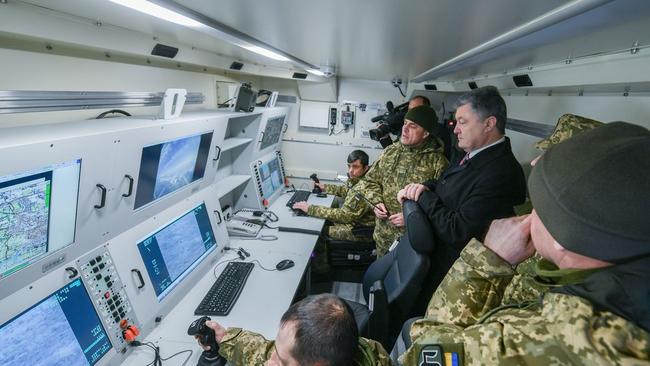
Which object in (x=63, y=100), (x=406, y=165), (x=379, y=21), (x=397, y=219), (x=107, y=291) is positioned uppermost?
(x=379, y=21)

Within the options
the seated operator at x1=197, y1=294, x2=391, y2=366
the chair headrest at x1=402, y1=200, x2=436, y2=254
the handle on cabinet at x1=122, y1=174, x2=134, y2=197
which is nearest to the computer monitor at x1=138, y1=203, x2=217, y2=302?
the handle on cabinet at x1=122, y1=174, x2=134, y2=197

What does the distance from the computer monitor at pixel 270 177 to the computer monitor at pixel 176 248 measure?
117 centimetres

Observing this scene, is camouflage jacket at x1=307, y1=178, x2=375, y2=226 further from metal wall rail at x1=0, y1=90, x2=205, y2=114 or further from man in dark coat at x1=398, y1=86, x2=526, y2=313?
metal wall rail at x1=0, y1=90, x2=205, y2=114

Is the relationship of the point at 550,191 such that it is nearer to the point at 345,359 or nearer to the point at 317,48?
the point at 345,359

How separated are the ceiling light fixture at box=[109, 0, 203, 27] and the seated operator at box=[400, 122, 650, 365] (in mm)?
1083

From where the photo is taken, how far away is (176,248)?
1734mm

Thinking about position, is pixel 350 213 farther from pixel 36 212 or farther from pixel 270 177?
pixel 36 212

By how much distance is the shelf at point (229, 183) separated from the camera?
2.52 meters

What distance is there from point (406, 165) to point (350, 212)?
759 mm

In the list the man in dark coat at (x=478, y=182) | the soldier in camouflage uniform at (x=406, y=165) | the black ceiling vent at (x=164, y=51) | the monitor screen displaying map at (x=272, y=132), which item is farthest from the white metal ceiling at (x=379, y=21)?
the monitor screen displaying map at (x=272, y=132)

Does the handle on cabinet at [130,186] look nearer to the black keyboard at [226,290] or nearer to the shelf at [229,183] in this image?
the black keyboard at [226,290]

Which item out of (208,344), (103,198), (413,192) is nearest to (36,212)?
(103,198)

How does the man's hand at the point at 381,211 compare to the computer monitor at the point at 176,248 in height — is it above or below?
below

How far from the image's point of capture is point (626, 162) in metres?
0.50
